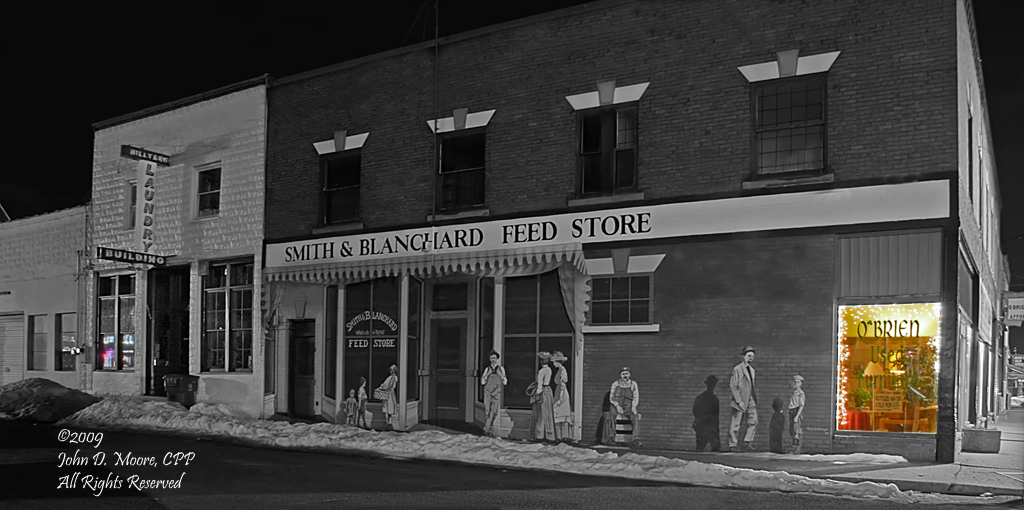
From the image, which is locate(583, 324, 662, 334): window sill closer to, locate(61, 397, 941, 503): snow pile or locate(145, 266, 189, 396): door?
locate(61, 397, 941, 503): snow pile

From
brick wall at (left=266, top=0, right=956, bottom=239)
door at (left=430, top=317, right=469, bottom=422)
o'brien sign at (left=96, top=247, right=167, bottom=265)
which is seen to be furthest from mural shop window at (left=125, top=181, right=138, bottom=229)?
door at (left=430, top=317, right=469, bottom=422)

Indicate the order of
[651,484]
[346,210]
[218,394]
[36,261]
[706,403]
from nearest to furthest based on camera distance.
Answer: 1. [651,484]
2. [706,403]
3. [346,210]
4. [218,394]
5. [36,261]

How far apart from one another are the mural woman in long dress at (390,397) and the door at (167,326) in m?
7.78

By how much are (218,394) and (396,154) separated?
7755mm

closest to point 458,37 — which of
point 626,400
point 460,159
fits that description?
point 460,159

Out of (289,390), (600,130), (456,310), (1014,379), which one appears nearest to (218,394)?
(289,390)

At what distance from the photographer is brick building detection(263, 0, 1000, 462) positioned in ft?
45.2

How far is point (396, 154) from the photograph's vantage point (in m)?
19.4

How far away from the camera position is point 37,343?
28.0m

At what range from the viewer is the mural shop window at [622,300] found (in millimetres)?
15883

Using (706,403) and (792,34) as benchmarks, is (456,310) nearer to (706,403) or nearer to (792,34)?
(706,403)

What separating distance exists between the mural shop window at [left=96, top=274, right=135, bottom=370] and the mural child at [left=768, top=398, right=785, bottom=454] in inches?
692

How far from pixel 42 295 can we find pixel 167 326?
609 centimetres

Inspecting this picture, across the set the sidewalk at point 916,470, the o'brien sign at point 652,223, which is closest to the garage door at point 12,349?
the o'brien sign at point 652,223
